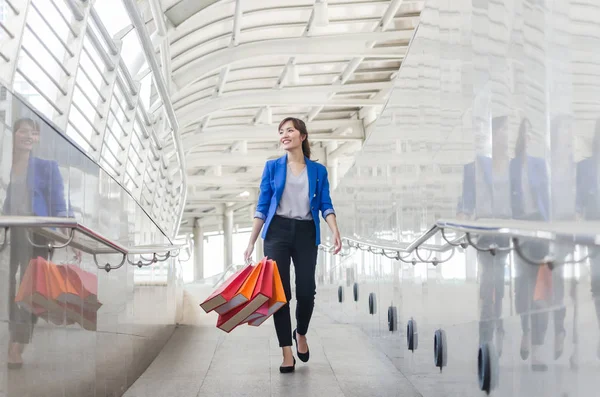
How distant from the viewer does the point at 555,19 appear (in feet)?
6.73

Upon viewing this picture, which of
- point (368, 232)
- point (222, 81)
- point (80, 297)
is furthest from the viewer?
point (222, 81)

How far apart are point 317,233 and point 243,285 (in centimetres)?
72

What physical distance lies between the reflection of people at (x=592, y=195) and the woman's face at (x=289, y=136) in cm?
369

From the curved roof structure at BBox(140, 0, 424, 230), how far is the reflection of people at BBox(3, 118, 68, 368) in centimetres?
942

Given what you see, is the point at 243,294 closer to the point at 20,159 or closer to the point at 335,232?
the point at 335,232

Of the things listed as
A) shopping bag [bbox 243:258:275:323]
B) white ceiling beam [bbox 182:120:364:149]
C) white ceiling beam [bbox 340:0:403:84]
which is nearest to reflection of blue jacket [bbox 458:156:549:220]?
shopping bag [bbox 243:258:275:323]

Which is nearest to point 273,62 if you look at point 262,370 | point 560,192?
point 262,370

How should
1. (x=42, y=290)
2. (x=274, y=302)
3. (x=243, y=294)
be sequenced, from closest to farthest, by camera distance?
(x=42, y=290) < (x=243, y=294) < (x=274, y=302)

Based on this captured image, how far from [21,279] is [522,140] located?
65.9 inches

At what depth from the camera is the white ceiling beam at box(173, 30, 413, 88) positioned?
1789cm

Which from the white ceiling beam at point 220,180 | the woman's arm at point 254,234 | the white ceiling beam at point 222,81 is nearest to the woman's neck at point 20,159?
the woman's arm at point 254,234

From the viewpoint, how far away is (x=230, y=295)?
500 centimetres

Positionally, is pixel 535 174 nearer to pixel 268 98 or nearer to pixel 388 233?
pixel 388 233

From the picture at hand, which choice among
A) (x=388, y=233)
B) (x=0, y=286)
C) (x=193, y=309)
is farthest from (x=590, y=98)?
(x=193, y=309)
